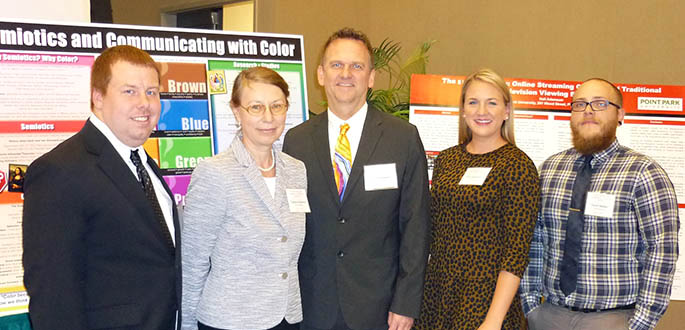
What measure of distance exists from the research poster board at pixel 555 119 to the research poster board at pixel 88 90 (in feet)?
3.20

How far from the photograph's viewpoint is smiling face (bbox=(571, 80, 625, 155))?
2.63 m

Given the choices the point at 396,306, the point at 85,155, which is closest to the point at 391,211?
the point at 396,306

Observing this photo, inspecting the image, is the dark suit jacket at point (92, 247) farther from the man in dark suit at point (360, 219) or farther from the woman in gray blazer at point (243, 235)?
the man in dark suit at point (360, 219)

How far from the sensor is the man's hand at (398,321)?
243 cm

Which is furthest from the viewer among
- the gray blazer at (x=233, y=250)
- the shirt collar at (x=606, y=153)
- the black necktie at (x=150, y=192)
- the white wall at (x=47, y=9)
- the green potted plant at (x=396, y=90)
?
the green potted plant at (x=396, y=90)

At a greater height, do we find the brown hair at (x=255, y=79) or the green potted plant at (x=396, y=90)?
the green potted plant at (x=396, y=90)

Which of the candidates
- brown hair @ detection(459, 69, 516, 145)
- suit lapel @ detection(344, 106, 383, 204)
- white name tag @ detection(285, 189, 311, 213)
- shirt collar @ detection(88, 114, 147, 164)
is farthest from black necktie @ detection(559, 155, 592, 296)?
shirt collar @ detection(88, 114, 147, 164)

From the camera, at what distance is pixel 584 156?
271 centimetres

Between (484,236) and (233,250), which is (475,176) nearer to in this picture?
(484,236)

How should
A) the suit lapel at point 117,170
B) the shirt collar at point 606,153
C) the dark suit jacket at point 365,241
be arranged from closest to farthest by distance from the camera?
the suit lapel at point 117,170, the dark suit jacket at point 365,241, the shirt collar at point 606,153

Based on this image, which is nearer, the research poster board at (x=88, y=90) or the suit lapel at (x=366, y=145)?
the suit lapel at (x=366, y=145)

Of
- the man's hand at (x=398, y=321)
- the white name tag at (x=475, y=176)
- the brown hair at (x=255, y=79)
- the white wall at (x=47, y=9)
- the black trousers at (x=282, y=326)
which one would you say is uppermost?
the white wall at (x=47, y=9)

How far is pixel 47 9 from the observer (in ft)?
9.84

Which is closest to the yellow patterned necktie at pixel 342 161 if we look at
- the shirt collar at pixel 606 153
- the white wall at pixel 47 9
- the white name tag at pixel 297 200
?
the white name tag at pixel 297 200
